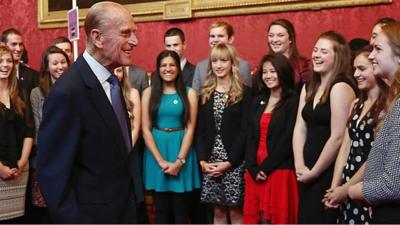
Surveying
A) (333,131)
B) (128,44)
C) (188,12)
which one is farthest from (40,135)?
(188,12)

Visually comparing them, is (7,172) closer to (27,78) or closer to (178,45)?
(27,78)

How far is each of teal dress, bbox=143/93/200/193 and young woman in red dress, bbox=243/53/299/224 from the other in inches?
26.8

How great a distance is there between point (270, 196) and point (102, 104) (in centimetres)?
245

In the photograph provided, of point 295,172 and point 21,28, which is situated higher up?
point 21,28

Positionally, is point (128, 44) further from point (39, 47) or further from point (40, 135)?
point (39, 47)

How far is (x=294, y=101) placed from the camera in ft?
15.5

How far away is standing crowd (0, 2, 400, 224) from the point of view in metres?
2.43

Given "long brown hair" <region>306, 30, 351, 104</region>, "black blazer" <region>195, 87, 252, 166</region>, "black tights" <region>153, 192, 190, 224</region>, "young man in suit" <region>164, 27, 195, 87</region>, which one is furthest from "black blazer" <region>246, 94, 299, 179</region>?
"young man in suit" <region>164, 27, 195, 87</region>

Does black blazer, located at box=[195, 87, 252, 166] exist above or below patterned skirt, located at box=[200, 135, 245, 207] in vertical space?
above

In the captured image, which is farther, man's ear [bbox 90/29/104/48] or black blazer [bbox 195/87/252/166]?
black blazer [bbox 195/87/252/166]

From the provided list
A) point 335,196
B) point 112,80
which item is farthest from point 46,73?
point 112,80

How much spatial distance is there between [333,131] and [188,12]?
3.36m

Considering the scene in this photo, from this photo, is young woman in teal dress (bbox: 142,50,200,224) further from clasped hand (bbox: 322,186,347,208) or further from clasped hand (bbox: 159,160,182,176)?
clasped hand (bbox: 322,186,347,208)

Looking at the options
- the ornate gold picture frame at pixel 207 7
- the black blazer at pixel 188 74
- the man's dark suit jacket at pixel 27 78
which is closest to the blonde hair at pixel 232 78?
the black blazer at pixel 188 74
